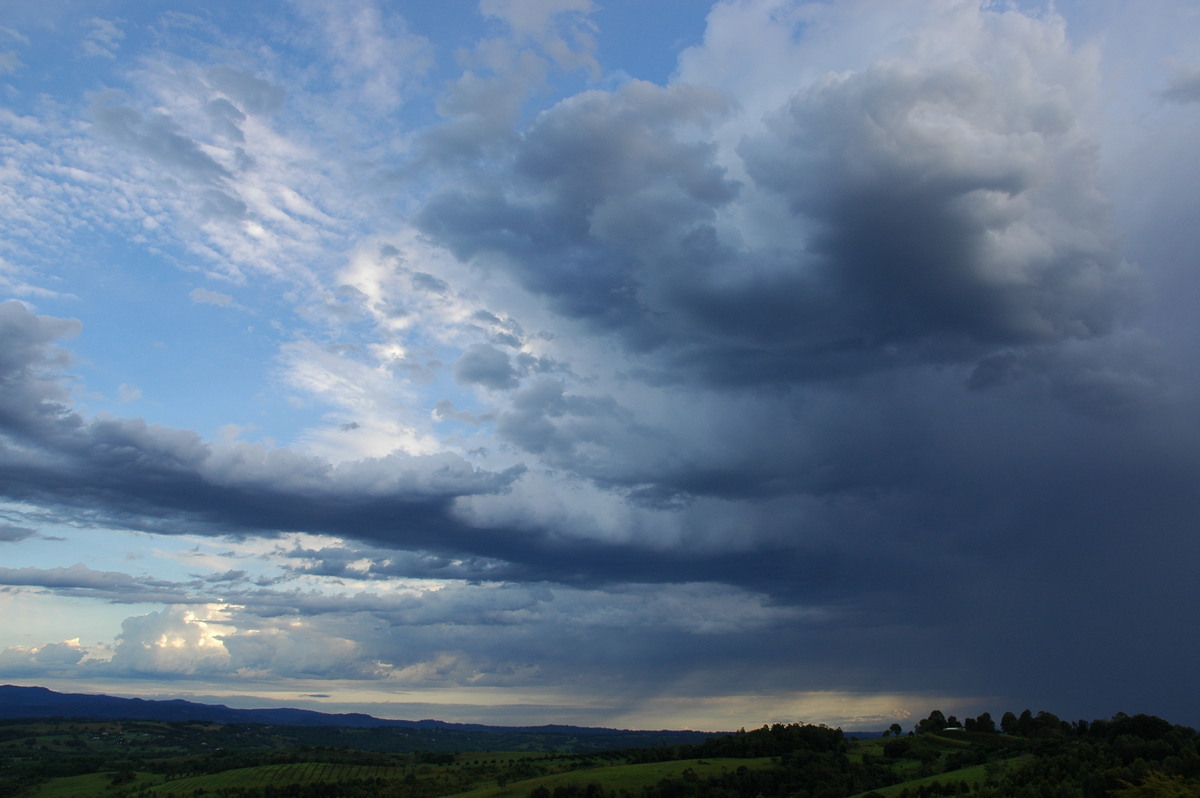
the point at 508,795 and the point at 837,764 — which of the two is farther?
the point at 837,764

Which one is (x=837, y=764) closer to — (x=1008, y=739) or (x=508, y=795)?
(x=1008, y=739)

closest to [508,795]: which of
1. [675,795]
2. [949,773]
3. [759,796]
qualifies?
[675,795]

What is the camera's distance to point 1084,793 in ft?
319

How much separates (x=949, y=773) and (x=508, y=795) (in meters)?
93.4

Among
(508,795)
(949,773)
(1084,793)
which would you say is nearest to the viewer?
(1084,793)

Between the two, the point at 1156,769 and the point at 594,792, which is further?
the point at 594,792

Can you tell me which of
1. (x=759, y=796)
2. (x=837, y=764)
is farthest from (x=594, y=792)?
(x=837, y=764)

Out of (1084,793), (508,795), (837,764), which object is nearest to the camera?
(1084,793)

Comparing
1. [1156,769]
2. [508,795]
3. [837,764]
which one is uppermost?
[1156,769]

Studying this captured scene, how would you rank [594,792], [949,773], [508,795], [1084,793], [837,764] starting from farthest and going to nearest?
[837,764]
[508,795]
[594,792]
[949,773]
[1084,793]

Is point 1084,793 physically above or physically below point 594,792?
above

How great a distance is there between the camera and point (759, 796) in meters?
160

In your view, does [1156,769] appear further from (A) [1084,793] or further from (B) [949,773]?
(B) [949,773]

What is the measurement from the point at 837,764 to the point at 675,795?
155 feet
